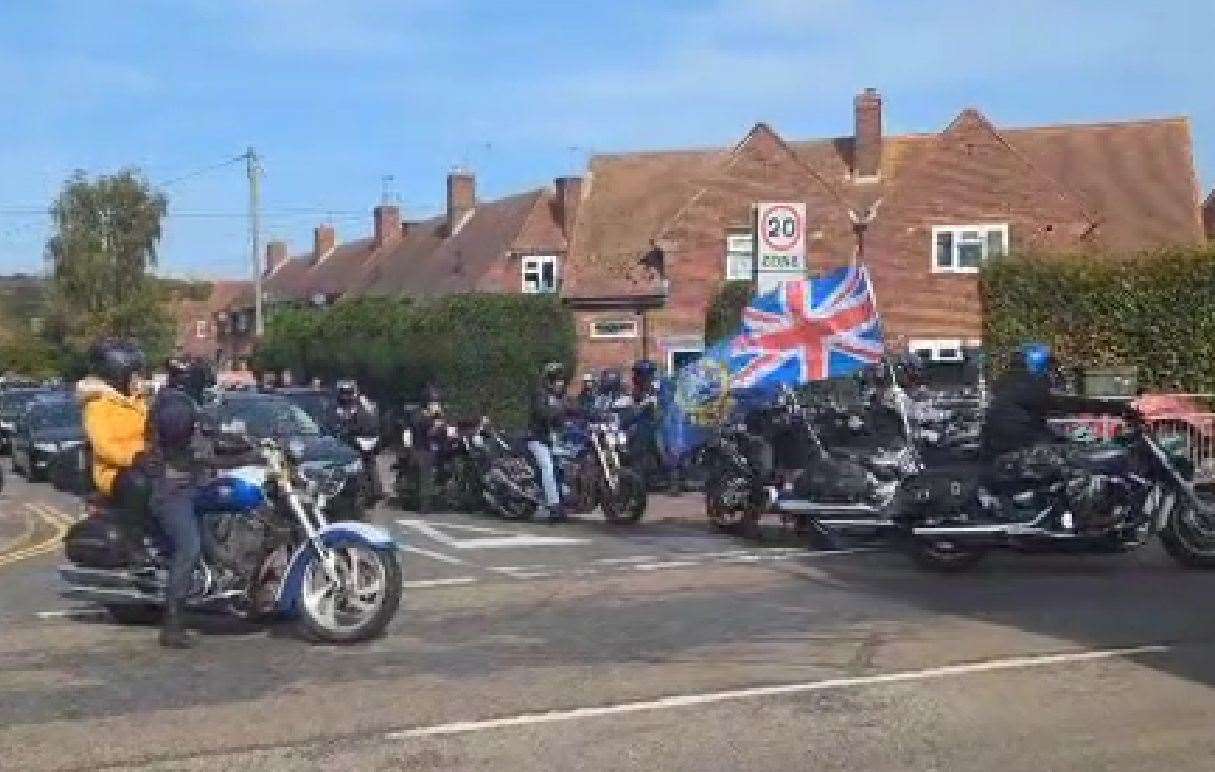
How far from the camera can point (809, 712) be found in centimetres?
750

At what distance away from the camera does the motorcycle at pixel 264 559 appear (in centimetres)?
955

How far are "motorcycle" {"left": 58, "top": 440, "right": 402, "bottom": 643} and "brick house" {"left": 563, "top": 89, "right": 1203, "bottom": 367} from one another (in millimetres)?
32651

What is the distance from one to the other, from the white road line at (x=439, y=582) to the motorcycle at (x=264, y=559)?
229 cm

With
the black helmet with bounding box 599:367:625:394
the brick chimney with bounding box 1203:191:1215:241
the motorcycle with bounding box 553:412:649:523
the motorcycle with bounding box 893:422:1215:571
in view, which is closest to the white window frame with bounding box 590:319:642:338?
the brick chimney with bounding box 1203:191:1215:241

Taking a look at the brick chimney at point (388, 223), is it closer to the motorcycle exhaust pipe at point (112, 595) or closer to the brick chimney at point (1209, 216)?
the brick chimney at point (1209, 216)

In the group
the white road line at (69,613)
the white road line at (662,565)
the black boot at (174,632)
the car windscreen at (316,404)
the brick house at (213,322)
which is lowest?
the white road line at (69,613)

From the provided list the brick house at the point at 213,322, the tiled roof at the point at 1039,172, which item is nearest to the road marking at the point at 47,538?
the tiled roof at the point at 1039,172

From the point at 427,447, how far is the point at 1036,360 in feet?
30.0

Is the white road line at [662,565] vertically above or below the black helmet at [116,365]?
below

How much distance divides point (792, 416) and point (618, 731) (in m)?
8.56

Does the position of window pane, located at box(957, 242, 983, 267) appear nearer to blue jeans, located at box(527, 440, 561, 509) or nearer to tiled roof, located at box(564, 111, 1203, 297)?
tiled roof, located at box(564, 111, 1203, 297)

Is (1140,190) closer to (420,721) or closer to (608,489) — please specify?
(608,489)

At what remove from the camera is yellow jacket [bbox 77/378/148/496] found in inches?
386

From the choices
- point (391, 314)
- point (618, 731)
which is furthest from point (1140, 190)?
point (618, 731)
